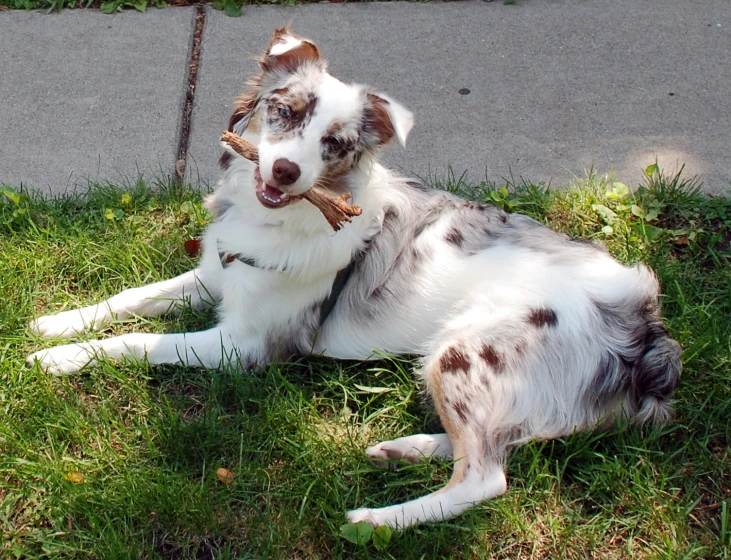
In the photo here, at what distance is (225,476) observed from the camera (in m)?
3.10

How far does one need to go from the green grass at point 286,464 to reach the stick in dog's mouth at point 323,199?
0.80 meters

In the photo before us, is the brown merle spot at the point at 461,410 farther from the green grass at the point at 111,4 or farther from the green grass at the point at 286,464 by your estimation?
the green grass at the point at 111,4

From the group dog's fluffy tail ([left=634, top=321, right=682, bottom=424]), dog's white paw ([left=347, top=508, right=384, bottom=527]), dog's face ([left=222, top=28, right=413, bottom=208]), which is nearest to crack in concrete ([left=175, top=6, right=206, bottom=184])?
dog's face ([left=222, top=28, right=413, bottom=208])

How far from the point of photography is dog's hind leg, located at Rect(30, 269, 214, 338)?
363cm

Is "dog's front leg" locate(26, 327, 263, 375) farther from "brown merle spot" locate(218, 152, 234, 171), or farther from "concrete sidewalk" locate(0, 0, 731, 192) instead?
"concrete sidewalk" locate(0, 0, 731, 192)

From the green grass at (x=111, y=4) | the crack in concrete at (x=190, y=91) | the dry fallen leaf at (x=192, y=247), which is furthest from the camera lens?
the green grass at (x=111, y=4)

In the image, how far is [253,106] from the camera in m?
3.29

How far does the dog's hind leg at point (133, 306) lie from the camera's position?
3.63 metres

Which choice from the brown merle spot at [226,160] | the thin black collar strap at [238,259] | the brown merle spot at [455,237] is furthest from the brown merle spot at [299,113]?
the brown merle spot at [455,237]

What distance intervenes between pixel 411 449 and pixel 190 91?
2980 millimetres

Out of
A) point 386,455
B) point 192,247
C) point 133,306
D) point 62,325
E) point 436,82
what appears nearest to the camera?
point 386,455

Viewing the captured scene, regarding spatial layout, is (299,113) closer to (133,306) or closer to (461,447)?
(133,306)

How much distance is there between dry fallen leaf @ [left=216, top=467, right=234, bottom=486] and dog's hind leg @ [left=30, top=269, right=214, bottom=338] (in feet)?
3.24

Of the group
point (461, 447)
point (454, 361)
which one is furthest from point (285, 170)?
point (461, 447)
